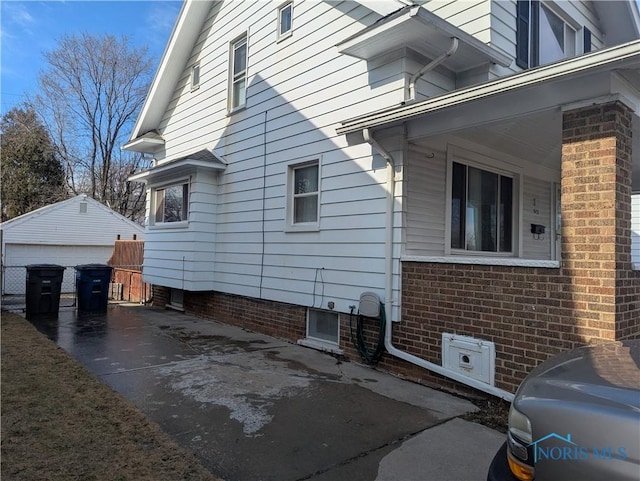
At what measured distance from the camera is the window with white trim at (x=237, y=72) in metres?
10.1

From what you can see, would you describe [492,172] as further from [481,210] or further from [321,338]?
[321,338]

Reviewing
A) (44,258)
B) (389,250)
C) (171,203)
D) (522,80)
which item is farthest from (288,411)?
(44,258)

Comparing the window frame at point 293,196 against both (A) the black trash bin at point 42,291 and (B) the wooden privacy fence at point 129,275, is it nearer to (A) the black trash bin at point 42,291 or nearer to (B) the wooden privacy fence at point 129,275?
(A) the black trash bin at point 42,291

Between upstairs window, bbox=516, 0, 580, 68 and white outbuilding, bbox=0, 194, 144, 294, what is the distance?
17.9m

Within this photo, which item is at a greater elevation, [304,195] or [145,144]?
[145,144]

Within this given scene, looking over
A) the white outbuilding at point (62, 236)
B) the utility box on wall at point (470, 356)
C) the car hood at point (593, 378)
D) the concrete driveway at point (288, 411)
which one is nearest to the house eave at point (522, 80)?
the car hood at point (593, 378)

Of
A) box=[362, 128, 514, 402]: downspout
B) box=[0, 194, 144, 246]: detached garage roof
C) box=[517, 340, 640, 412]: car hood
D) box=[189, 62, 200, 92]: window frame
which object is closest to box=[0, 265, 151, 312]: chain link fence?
box=[0, 194, 144, 246]: detached garage roof

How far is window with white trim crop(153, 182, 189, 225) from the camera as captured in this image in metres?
11.0

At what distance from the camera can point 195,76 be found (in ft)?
37.9

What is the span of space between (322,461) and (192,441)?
1.14 metres

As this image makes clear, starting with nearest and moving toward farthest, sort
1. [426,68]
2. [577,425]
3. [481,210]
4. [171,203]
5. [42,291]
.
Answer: [577,425], [426,68], [481,210], [42,291], [171,203]

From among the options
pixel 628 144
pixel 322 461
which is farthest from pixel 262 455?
pixel 628 144

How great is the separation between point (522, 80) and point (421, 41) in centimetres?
209

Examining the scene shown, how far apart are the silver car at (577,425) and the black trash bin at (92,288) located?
36.8 feet
